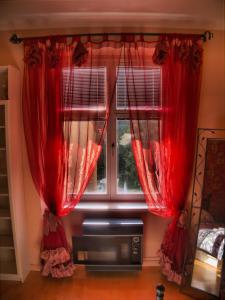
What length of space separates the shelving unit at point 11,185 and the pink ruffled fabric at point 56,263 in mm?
250

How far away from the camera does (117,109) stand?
2.42 metres

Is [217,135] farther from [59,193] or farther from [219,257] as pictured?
[59,193]

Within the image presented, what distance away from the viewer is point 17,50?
7.55ft

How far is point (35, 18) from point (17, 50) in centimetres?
37

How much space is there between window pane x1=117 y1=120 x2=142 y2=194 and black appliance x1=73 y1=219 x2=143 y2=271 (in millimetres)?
370

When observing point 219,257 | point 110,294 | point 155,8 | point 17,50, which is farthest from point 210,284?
point 17,50

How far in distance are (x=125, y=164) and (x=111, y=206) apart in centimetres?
48

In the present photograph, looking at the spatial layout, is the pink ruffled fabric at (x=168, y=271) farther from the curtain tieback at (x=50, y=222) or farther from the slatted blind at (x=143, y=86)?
the slatted blind at (x=143, y=86)

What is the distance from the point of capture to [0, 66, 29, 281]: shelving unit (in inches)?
85.5

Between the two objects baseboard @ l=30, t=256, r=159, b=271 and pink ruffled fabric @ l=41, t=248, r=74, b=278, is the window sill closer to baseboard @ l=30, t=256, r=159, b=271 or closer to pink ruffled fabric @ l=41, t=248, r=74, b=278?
pink ruffled fabric @ l=41, t=248, r=74, b=278

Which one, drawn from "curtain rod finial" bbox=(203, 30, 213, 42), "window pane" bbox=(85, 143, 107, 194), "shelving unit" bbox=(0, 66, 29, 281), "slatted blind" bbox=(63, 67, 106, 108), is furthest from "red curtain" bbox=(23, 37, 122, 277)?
"curtain rod finial" bbox=(203, 30, 213, 42)

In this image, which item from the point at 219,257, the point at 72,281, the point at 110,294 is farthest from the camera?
the point at 72,281

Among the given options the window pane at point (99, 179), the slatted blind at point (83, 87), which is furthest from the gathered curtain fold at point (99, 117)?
the window pane at point (99, 179)

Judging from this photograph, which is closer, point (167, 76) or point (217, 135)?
point (167, 76)
